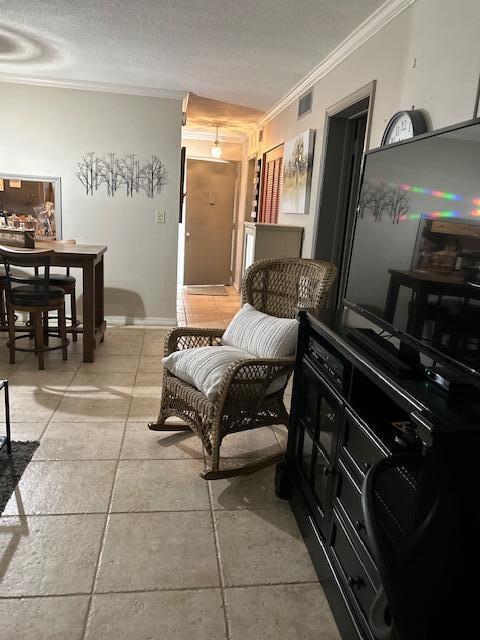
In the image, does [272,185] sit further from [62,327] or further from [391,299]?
[391,299]

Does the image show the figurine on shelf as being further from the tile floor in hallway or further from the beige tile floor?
the beige tile floor

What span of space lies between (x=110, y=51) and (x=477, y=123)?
10.4ft

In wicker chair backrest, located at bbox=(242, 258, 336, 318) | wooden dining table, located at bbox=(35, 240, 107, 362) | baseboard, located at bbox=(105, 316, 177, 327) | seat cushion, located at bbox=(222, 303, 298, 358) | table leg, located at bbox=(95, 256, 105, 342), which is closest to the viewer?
seat cushion, located at bbox=(222, 303, 298, 358)

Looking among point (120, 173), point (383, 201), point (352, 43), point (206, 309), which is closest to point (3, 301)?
point (120, 173)

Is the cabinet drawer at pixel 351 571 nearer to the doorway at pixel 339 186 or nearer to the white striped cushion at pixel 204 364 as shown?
the white striped cushion at pixel 204 364

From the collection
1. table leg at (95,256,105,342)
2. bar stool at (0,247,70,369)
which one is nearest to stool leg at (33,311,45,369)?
bar stool at (0,247,70,369)

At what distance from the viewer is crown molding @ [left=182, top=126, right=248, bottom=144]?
7.09 metres

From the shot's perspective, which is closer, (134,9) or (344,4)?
(344,4)

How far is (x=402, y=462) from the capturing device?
0.89m

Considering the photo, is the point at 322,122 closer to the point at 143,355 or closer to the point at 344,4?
the point at 344,4

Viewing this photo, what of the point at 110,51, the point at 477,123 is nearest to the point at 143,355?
the point at 110,51

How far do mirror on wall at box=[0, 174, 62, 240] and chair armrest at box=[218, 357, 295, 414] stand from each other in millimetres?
3240

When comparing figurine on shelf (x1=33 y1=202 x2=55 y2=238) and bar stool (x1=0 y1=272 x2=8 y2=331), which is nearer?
bar stool (x1=0 y1=272 x2=8 y2=331)

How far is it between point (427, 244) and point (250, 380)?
1020 millimetres
